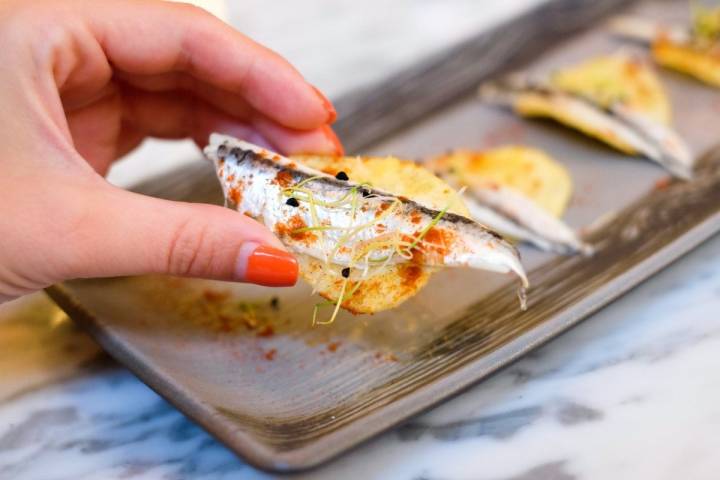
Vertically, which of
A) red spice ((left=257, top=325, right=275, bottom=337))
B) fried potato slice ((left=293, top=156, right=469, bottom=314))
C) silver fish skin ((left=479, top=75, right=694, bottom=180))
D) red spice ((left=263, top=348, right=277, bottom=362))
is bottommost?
red spice ((left=263, top=348, right=277, bottom=362))

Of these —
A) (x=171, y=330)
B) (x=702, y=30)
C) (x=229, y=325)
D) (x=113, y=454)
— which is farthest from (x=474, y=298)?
(x=702, y=30)

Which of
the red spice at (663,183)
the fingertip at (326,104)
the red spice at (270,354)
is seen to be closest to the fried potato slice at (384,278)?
the red spice at (270,354)

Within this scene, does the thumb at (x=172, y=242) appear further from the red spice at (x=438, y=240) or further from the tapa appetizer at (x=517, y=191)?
the tapa appetizer at (x=517, y=191)

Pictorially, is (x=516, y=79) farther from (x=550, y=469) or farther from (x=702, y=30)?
(x=550, y=469)

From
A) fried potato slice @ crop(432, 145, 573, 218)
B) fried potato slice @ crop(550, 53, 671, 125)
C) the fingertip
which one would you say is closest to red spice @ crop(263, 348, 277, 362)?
the fingertip

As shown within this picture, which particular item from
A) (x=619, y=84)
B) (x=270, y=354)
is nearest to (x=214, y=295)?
(x=270, y=354)

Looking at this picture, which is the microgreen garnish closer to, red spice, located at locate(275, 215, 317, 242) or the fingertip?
red spice, located at locate(275, 215, 317, 242)

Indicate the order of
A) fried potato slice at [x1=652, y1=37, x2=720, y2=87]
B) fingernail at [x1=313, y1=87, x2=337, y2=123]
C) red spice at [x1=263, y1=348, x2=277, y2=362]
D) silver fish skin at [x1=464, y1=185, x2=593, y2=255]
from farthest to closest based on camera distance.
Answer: fried potato slice at [x1=652, y1=37, x2=720, y2=87] → silver fish skin at [x1=464, y1=185, x2=593, y2=255] → fingernail at [x1=313, y1=87, x2=337, y2=123] → red spice at [x1=263, y1=348, x2=277, y2=362]
